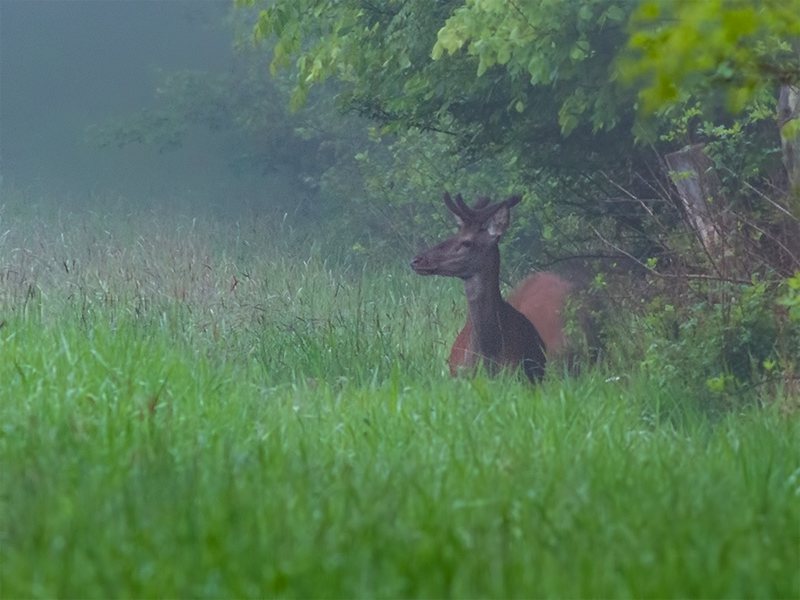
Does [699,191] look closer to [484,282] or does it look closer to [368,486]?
[484,282]

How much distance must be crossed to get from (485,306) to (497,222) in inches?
25.1

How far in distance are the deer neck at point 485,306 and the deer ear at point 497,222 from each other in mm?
228

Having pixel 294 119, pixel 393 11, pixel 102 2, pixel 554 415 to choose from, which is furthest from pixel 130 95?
pixel 554 415

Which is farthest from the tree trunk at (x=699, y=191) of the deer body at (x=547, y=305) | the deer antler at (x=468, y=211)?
the deer body at (x=547, y=305)

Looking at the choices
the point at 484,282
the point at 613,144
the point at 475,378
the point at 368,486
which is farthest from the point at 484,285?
the point at 368,486

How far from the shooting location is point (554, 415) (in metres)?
6.92

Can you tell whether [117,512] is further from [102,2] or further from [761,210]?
[102,2]

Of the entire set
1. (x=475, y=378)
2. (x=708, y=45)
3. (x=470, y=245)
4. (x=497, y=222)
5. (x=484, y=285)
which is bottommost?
A: (x=475, y=378)

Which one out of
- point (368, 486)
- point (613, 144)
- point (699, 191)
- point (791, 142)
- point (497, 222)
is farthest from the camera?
point (613, 144)

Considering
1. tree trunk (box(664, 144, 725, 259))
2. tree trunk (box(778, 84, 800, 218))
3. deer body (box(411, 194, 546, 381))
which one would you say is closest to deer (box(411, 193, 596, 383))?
deer body (box(411, 194, 546, 381))

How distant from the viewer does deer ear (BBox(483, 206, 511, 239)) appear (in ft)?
35.2

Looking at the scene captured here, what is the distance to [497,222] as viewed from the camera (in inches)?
425

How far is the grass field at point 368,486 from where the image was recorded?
12.6 feet

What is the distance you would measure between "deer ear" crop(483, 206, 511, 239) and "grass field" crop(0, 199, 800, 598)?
199 centimetres
